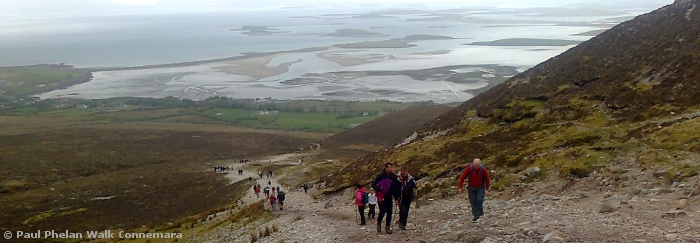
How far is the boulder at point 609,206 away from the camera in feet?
38.0

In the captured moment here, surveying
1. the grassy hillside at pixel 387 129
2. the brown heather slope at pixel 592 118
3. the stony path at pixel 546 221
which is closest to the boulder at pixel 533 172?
the brown heather slope at pixel 592 118

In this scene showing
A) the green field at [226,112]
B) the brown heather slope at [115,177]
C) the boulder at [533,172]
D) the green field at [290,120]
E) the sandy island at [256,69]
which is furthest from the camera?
the sandy island at [256,69]

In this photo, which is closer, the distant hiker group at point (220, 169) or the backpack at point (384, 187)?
the backpack at point (384, 187)

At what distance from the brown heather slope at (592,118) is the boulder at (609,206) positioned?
1773mm

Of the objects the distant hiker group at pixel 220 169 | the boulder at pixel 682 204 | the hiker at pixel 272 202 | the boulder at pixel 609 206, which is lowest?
the distant hiker group at pixel 220 169

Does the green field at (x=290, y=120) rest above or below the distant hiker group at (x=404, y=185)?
below

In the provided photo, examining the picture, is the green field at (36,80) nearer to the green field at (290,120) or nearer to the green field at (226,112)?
the green field at (226,112)

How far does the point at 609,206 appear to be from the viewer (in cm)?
1173

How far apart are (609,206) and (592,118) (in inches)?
510

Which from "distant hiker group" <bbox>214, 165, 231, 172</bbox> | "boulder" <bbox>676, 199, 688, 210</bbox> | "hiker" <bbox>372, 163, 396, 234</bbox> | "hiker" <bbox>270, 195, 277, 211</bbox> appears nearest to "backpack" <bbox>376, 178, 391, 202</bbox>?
"hiker" <bbox>372, 163, 396, 234</bbox>

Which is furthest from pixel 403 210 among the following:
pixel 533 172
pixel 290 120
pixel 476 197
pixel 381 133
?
pixel 290 120

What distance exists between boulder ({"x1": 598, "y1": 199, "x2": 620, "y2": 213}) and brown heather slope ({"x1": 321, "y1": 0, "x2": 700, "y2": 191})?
1.77 metres

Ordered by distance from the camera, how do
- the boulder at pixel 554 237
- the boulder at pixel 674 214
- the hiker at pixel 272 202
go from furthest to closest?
the hiker at pixel 272 202
the boulder at pixel 674 214
the boulder at pixel 554 237

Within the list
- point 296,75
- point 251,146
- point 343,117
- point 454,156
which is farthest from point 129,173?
point 296,75
